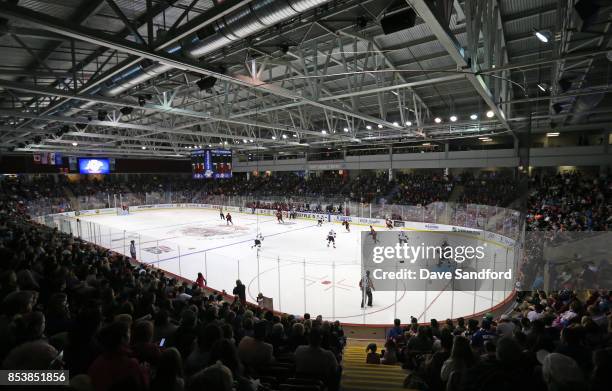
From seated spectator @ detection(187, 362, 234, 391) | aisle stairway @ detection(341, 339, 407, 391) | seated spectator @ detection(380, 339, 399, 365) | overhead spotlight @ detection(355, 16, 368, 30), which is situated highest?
overhead spotlight @ detection(355, 16, 368, 30)

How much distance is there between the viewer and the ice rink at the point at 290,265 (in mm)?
10555

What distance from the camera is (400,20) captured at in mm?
5246

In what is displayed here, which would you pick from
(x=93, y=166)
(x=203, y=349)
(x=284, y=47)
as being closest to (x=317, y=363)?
(x=203, y=349)

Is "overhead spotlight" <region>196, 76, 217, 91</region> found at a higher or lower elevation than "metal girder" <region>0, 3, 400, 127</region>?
higher

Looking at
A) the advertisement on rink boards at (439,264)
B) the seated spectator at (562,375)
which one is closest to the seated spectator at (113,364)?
the seated spectator at (562,375)

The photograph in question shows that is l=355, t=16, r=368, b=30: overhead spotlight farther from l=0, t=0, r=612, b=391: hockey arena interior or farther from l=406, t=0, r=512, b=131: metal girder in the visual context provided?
l=406, t=0, r=512, b=131: metal girder

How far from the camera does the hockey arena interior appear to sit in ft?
10.5

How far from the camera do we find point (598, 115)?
2170 centimetres

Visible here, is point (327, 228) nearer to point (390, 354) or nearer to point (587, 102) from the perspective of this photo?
point (587, 102)

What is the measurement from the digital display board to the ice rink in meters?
7.89

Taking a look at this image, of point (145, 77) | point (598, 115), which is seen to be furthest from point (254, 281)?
point (598, 115)

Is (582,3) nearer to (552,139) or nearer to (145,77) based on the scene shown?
(145,77)

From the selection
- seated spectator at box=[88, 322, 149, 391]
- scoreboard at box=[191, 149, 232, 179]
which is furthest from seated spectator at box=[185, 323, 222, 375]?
scoreboard at box=[191, 149, 232, 179]

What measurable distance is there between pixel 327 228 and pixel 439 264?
508 inches
